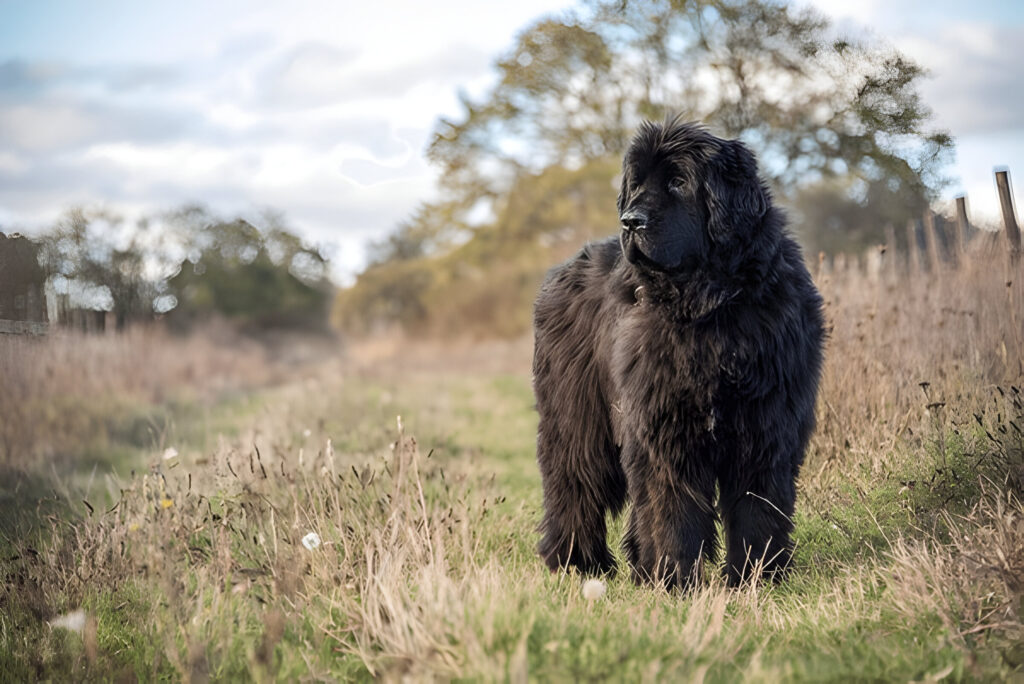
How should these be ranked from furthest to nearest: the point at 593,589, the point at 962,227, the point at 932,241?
the point at 932,241, the point at 962,227, the point at 593,589

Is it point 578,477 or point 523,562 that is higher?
point 578,477

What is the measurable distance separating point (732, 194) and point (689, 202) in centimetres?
18

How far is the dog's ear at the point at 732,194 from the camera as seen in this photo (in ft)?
11.1

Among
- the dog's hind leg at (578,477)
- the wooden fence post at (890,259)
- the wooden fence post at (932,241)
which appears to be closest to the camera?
the dog's hind leg at (578,477)

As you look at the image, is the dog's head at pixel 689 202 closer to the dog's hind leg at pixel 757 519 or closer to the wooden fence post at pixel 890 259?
the dog's hind leg at pixel 757 519

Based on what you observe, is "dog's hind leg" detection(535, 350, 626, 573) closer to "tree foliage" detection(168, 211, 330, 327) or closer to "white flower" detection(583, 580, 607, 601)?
"white flower" detection(583, 580, 607, 601)

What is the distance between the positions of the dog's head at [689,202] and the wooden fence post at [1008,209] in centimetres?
216

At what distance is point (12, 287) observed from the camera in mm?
3934

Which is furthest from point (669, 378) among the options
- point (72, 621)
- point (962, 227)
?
point (962, 227)

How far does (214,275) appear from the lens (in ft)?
53.0

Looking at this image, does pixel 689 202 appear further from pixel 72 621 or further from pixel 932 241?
pixel 932 241

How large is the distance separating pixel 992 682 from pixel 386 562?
200 centimetres

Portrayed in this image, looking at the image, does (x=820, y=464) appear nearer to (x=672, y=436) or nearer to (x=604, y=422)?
(x=604, y=422)

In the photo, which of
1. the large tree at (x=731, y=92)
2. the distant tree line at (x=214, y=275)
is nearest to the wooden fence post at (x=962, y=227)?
the large tree at (x=731, y=92)
